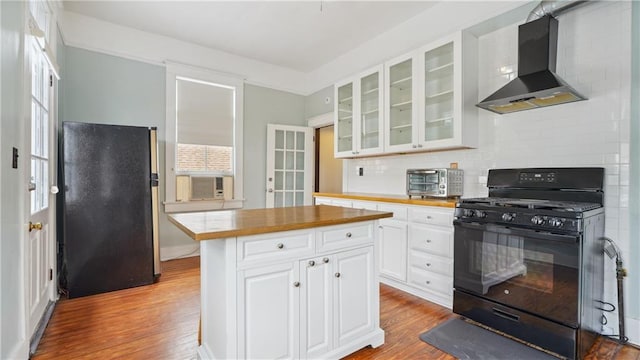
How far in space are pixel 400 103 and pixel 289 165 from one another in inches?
89.6

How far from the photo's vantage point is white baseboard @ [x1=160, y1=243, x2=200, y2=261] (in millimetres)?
4035

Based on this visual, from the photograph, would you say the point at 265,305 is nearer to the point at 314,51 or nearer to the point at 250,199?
the point at 250,199

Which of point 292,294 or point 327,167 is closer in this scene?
point 292,294

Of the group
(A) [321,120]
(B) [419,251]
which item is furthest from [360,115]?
(B) [419,251]

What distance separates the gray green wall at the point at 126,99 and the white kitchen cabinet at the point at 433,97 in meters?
2.26

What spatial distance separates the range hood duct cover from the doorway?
3.31 meters

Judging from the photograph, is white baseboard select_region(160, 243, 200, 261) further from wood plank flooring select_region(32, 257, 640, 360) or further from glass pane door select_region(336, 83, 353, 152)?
glass pane door select_region(336, 83, 353, 152)

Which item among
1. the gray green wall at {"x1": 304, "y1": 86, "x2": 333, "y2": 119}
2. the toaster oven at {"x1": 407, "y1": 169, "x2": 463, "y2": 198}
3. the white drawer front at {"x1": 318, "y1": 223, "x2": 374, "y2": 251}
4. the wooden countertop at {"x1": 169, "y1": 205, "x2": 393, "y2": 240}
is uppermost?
the gray green wall at {"x1": 304, "y1": 86, "x2": 333, "y2": 119}

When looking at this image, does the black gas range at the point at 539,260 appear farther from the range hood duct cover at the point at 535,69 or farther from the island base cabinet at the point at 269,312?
the island base cabinet at the point at 269,312

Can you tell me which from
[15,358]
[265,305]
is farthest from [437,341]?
[15,358]

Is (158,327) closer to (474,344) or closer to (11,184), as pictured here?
(11,184)

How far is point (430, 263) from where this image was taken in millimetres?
2746

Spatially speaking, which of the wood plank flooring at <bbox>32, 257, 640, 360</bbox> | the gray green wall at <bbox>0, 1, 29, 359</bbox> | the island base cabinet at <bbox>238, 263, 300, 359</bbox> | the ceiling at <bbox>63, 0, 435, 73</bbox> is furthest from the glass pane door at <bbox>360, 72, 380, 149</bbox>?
the gray green wall at <bbox>0, 1, 29, 359</bbox>

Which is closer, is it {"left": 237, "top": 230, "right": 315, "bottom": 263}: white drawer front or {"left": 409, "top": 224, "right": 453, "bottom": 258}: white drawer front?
{"left": 237, "top": 230, "right": 315, "bottom": 263}: white drawer front
